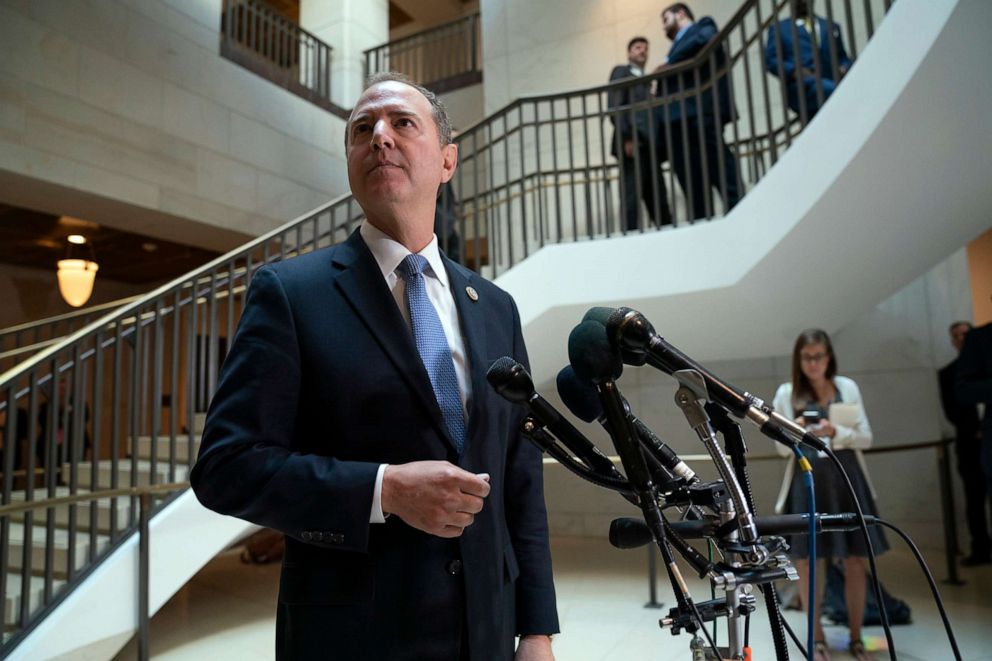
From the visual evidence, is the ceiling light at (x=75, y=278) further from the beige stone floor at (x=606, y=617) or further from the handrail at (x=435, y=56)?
the handrail at (x=435, y=56)

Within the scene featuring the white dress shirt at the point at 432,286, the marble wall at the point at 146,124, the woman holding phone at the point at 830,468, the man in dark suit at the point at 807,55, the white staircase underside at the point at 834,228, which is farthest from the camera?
the marble wall at the point at 146,124

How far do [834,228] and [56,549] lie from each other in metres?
4.50

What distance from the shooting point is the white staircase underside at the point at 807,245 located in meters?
3.02

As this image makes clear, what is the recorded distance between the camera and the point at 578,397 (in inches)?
38.4

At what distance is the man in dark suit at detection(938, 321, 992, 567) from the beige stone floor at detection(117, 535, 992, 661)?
198mm

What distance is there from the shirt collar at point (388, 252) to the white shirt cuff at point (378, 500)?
0.35 meters

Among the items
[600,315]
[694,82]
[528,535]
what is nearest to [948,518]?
[694,82]

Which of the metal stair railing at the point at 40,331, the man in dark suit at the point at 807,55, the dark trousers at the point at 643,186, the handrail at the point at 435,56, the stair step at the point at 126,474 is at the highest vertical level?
the handrail at the point at 435,56

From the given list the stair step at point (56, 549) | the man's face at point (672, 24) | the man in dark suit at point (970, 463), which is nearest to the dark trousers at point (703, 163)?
the man's face at point (672, 24)

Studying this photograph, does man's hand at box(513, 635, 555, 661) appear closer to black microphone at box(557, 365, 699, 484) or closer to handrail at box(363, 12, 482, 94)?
black microphone at box(557, 365, 699, 484)

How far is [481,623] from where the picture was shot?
0.99m

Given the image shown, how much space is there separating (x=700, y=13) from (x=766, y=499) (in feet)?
16.0

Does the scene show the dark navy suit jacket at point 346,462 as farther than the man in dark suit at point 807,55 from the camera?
No

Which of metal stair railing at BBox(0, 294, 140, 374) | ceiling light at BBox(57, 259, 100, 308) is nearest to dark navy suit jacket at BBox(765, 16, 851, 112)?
metal stair railing at BBox(0, 294, 140, 374)
